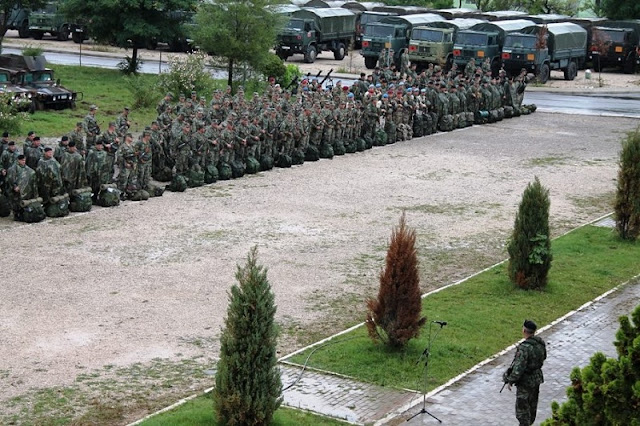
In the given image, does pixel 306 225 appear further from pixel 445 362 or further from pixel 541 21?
pixel 541 21

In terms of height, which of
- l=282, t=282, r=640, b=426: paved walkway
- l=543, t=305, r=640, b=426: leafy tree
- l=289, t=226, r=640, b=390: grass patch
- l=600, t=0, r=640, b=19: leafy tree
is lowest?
l=282, t=282, r=640, b=426: paved walkway

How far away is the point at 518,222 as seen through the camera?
1750 cm

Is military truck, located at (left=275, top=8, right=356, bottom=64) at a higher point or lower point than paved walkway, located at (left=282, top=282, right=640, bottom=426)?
higher

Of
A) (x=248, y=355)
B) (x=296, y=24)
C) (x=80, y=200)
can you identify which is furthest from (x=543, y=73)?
(x=248, y=355)

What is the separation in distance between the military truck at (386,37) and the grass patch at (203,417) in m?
38.0

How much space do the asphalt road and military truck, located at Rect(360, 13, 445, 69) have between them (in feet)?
18.2

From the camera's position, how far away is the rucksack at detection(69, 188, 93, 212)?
69.8ft

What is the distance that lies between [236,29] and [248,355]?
26.4 meters

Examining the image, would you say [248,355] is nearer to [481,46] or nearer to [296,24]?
[481,46]

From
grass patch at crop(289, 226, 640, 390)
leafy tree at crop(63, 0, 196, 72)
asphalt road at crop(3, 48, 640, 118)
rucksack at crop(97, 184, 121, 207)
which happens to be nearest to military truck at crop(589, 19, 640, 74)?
asphalt road at crop(3, 48, 640, 118)

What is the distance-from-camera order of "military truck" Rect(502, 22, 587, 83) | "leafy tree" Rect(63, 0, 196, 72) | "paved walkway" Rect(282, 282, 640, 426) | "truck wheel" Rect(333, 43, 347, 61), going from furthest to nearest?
1. "truck wheel" Rect(333, 43, 347, 61)
2. "military truck" Rect(502, 22, 587, 83)
3. "leafy tree" Rect(63, 0, 196, 72)
4. "paved walkway" Rect(282, 282, 640, 426)

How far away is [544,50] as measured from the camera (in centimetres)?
4700

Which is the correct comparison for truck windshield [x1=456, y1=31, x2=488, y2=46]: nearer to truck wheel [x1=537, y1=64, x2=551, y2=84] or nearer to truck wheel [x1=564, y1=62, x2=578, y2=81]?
truck wheel [x1=537, y1=64, x2=551, y2=84]

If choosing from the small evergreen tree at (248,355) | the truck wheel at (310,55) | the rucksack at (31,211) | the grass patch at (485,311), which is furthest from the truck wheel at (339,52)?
the small evergreen tree at (248,355)
